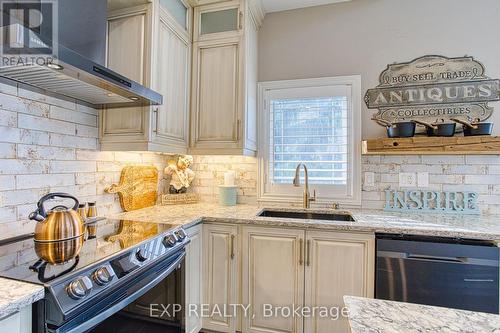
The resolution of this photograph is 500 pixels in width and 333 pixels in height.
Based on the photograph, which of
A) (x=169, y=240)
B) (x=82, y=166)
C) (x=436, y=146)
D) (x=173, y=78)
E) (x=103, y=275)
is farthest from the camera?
(x=173, y=78)

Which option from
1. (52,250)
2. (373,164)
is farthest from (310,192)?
(52,250)

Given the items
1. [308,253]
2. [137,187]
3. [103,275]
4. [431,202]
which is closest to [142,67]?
[137,187]

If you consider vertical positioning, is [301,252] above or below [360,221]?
below

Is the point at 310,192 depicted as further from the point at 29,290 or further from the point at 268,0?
the point at 29,290

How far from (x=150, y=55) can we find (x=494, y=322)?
2061 mm

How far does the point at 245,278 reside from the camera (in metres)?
1.86

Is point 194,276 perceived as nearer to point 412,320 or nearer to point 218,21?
point 412,320

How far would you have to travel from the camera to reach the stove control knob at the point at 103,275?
0.97 metres

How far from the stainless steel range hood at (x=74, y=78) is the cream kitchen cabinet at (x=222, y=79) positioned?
1.85ft

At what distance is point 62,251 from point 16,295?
1.14 feet

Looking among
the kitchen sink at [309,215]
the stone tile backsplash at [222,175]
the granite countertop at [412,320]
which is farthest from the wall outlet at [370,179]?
the granite countertop at [412,320]

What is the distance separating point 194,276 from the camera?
5.93 feet

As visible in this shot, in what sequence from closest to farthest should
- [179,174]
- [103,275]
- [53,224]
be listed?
1. [103,275]
2. [53,224]
3. [179,174]

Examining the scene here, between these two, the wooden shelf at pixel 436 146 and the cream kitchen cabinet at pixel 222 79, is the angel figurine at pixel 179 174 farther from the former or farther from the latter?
the wooden shelf at pixel 436 146
